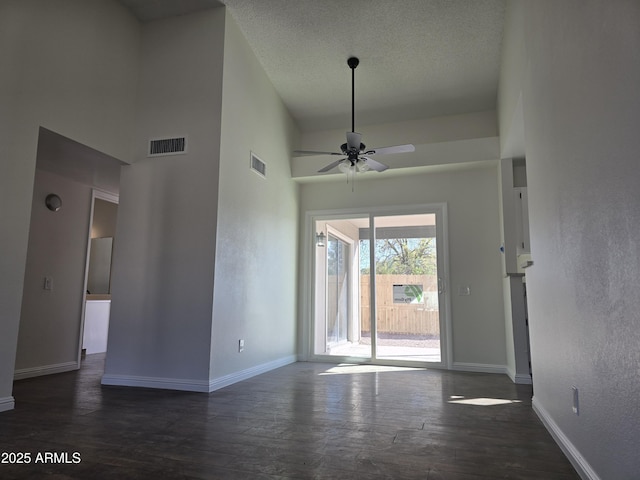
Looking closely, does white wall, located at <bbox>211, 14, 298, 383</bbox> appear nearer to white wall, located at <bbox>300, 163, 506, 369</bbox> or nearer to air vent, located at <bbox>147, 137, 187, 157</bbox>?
air vent, located at <bbox>147, 137, 187, 157</bbox>

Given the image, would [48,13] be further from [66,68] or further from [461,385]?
[461,385]

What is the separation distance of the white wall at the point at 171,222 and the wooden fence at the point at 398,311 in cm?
256

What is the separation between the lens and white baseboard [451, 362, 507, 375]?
4.93 m

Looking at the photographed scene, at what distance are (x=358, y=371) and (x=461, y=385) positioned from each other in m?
1.24

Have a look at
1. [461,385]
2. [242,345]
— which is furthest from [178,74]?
[461,385]

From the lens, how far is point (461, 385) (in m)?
4.17

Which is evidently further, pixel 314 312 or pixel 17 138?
pixel 314 312

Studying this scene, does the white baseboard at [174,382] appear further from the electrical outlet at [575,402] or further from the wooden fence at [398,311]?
the electrical outlet at [575,402]

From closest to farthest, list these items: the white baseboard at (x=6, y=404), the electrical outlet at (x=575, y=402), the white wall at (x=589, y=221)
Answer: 1. the white wall at (x=589, y=221)
2. the electrical outlet at (x=575, y=402)
3. the white baseboard at (x=6, y=404)

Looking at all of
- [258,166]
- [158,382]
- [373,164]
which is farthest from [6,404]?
[373,164]

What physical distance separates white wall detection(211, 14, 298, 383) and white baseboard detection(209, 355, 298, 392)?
1.2 inches

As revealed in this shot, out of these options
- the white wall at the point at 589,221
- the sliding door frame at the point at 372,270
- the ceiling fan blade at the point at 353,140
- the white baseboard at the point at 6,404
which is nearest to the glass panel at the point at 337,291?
the sliding door frame at the point at 372,270

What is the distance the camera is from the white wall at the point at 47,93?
2.96 metres

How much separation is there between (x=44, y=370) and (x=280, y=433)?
335 cm
